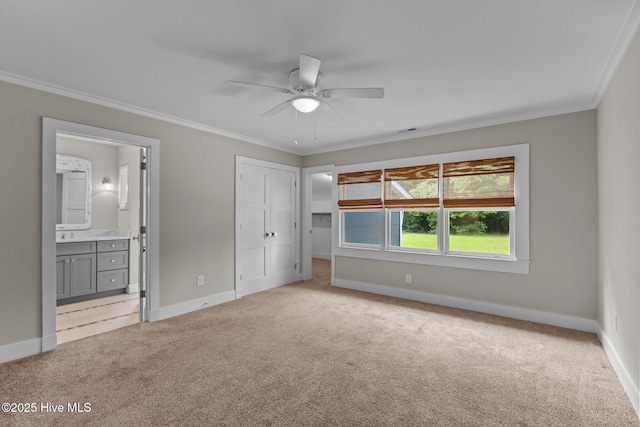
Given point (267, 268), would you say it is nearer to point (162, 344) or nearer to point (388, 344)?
point (162, 344)

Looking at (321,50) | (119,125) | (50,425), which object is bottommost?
(50,425)

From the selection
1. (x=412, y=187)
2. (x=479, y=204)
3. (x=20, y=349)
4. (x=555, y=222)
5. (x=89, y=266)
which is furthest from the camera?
(x=412, y=187)

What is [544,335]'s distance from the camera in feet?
10.3

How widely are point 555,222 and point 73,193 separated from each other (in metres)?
6.76

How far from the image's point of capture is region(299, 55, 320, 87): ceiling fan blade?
2.06m

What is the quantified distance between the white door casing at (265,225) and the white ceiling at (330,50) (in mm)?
1538

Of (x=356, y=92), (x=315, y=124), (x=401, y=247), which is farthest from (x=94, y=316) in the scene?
(x=401, y=247)

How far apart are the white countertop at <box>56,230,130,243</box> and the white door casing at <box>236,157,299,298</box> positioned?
1988 millimetres

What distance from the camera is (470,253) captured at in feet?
13.3

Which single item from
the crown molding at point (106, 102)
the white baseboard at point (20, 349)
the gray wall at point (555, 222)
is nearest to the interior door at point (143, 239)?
the crown molding at point (106, 102)

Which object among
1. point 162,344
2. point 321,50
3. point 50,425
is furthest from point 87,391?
point 321,50

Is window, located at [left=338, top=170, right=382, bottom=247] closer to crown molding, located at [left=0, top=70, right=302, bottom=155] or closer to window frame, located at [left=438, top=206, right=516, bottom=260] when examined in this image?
window frame, located at [left=438, top=206, right=516, bottom=260]

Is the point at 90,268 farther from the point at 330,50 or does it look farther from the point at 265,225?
the point at 330,50

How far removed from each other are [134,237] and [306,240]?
287 centimetres
